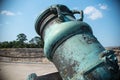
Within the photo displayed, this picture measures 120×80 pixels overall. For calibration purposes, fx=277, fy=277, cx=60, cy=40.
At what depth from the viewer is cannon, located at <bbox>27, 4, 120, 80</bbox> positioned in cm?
294

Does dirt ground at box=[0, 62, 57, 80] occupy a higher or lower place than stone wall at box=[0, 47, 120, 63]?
lower

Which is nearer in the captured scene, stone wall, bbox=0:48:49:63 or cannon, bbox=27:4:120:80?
cannon, bbox=27:4:120:80

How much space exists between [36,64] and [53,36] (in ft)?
27.3

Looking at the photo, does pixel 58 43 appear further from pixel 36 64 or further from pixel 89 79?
pixel 36 64

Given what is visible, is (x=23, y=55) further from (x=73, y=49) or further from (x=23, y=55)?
(x=73, y=49)

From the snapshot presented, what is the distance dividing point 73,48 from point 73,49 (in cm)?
1

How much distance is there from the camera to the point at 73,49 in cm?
312

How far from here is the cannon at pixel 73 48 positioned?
9.64 feet

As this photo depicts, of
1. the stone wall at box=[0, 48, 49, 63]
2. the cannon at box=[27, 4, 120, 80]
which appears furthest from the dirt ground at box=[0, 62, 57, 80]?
the cannon at box=[27, 4, 120, 80]

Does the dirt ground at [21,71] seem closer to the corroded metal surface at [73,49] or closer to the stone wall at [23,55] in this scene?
the stone wall at [23,55]

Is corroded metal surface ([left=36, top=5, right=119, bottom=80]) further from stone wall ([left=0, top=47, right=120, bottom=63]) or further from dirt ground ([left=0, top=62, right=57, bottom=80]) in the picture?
stone wall ([left=0, top=47, right=120, bottom=63])

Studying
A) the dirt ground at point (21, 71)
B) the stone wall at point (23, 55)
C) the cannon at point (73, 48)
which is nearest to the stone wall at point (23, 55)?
the stone wall at point (23, 55)

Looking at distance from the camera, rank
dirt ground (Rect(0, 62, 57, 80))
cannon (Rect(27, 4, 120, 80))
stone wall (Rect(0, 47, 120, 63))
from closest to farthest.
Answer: cannon (Rect(27, 4, 120, 80))
dirt ground (Rect(0, 62, 57, 80))
stone wall (Rect(0, 47, 120, 63))

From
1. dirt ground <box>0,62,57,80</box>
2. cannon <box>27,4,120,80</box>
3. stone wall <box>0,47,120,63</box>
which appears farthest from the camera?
stone wall <box>0,47,120,63</box>
